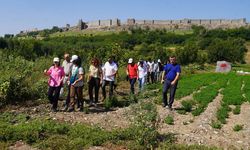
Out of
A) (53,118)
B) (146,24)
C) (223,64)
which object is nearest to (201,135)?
(53,118)

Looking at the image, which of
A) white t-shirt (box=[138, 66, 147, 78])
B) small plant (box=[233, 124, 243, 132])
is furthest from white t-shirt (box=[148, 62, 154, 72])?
small plant (box=[233, 124, 243, 132])

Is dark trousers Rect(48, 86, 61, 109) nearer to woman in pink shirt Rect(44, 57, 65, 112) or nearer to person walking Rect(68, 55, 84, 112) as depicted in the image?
woman in pink shirt Rect(44, 57, 65, 112)

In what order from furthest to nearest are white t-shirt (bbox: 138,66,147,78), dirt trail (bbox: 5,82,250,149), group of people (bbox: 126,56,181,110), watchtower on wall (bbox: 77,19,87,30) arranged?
watchtower on wall (bbox: 77,19,87,30) < white t-shirt (bbox: 138,66,147,78) < group of people (bbox: 126,56,181,110) < dirt trail (bbox: 5,82,250,149)

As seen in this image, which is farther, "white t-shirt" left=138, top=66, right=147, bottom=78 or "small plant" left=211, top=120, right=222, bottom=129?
"white t-shirt" left=138, top=66, right=147, bottom=78

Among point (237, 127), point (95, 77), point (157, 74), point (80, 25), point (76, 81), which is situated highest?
point (80, 25)

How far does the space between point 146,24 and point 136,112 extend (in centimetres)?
17911

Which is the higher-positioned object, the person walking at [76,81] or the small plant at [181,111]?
Answer: the person walking at [76,81]

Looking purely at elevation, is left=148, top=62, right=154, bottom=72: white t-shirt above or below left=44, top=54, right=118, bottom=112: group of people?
below

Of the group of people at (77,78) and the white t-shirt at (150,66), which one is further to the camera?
the white t-shirt at (150,66)

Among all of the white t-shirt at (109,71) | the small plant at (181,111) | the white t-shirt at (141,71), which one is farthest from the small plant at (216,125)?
the white t-shirt at (141,71)

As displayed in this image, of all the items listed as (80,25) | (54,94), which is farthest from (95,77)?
(80,25)

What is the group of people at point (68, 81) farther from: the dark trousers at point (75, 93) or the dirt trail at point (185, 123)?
the dirt trail at point (185, 123)

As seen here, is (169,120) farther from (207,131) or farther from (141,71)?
(141,71)

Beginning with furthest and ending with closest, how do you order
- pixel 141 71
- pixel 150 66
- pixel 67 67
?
pixel 150 66, pixel 141 71, pixel 67 67
